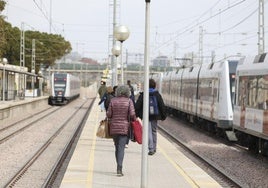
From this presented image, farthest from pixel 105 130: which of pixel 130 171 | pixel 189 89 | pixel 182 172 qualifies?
pixel 189 89

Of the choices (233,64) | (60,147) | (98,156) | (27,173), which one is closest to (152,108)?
(98,156)

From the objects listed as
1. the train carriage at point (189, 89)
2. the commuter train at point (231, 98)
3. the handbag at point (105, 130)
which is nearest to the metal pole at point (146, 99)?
the handbag at point (105, 130)

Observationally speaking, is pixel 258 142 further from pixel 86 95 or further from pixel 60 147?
pixel 86 95

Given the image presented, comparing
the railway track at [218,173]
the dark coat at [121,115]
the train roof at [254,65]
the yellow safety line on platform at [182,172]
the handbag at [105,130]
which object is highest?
the train roof at [254,65]

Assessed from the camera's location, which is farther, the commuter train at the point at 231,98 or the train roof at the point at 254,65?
the commuter train at the point at 231,98

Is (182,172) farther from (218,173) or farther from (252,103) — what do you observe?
(252,103)

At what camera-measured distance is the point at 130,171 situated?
12.0 meters

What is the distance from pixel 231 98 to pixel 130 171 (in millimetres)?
9497

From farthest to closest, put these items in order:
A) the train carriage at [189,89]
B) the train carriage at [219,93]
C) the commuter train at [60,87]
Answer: the commuter train at [60,87] < the train carriage at [189,89] < the train carriage at [219,93]

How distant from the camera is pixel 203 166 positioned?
14562 millimetres

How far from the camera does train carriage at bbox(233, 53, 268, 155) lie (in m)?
14.6

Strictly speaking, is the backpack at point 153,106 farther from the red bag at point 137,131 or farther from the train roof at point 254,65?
the red bag at point 137,131

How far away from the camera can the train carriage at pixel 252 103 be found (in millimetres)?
14555

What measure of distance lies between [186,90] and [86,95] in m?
63.2
